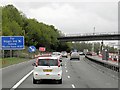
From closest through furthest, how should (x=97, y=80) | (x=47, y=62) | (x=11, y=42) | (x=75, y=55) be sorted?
(x=47, y=62) → (x=97, y=80) → (x=11, y=42) → (x=75, y=55)

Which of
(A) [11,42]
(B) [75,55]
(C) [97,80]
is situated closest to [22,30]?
(B) [75,55]

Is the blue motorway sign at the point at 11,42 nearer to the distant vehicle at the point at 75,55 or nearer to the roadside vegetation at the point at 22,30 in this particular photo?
the roadside vegetation at the point at 22,30

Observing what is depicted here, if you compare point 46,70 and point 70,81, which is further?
point 70,81

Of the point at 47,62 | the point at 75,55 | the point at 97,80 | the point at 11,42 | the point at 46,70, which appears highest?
the point at 11,42

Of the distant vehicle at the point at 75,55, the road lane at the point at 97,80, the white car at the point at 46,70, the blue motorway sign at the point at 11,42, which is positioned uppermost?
the blue motorway sign at the point at 11,42

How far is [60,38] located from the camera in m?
149

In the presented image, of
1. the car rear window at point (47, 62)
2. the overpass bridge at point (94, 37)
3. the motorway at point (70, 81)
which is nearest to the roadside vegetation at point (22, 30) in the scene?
the overpass bridge at point (94, 37)

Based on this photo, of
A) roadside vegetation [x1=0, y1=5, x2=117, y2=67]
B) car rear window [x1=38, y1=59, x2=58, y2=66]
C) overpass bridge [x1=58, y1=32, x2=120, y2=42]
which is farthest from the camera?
overpass bridge [x1=58, y1=32, x2=120, y2=42]

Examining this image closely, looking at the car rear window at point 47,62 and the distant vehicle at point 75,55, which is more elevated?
the car rear window at point 47,62

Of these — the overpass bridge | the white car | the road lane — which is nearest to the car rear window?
the white car

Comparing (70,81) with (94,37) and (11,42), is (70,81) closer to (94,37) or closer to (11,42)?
(11,42)

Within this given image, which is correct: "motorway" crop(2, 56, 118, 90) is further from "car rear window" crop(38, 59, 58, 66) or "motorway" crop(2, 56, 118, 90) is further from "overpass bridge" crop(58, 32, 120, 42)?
"overpass bridge" crop(58, 32, 120, 42)

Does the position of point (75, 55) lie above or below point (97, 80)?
below

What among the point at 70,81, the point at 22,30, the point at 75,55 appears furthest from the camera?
the point at 22,30
